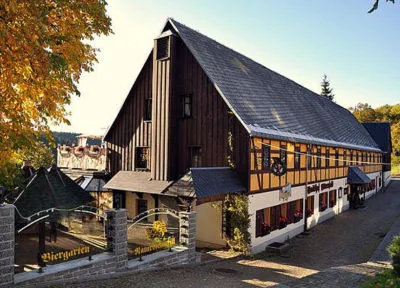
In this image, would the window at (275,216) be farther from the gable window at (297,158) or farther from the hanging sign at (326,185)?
the hanging sign at (326,185)

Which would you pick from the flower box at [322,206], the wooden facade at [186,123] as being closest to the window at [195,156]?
the wooden facade at [186,123]

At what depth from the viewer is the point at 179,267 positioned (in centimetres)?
1291

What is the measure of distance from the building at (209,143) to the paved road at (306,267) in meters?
1.48

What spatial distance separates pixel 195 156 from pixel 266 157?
353cm

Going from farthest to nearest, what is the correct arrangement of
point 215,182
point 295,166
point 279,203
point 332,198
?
point 332,198 < point 295,166 < point 279,203 < point 215,182

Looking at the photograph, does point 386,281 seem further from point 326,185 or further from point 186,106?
point 326,185

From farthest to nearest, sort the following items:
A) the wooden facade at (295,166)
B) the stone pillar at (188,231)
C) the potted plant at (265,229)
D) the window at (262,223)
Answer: the potted plant at (265,229) → the wooden facade at (295,166) → the window at (262,223) → the stone pillar at (188,231)

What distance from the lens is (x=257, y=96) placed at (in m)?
20.3

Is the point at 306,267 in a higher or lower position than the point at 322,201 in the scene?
lower

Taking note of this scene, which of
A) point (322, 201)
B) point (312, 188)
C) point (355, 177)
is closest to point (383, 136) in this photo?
point (355, 177)

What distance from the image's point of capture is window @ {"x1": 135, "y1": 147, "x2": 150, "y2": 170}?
66.4 feet

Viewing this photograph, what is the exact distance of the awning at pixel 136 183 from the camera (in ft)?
57.2

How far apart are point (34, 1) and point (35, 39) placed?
925mm

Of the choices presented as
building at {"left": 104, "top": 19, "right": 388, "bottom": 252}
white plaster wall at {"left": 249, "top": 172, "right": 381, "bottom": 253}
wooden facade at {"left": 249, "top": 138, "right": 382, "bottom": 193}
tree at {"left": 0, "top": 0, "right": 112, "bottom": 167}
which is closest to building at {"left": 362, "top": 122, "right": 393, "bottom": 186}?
wooden facade at {"left": 249, "top": 138, "right": 382, "bottom": 193}
